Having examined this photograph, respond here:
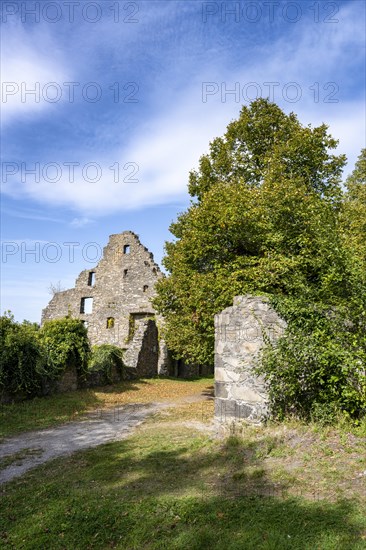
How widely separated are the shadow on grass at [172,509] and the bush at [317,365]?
3.79 ft

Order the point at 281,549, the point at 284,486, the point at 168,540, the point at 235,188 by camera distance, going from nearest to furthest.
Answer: the point at 281,549, the point at 168,540, the point at 284,486, the point at 235,188

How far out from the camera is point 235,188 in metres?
12.6

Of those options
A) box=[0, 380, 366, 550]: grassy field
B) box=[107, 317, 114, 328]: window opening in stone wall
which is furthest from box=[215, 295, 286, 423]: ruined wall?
box=[107, 317, 114, 328]: window opening in stone wall

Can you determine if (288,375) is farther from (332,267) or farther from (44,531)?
(44,531)

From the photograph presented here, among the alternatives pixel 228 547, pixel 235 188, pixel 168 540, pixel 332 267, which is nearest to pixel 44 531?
pixel 168 540

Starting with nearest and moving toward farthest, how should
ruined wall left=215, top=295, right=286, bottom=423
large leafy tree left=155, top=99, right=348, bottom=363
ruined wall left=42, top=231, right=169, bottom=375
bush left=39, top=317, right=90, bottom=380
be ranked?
ruined wall left=215, top=295, right=286, bottom=423
large leafy tree left=155, top=99, right=348, bottom=363
bush left=39, top=317, right=90, bottom=380
ruined wall left=42, top=231, right=169, bottom=375

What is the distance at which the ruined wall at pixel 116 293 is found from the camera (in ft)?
84.7

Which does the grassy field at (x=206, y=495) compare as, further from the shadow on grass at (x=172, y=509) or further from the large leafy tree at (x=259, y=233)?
the large leafy tree at (x=259, y=233)

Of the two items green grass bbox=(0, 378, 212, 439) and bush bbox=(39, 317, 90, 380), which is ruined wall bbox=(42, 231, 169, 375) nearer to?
green grass bbox=(0, 378, 212, 439)

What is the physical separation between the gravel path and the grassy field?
1.55 feet

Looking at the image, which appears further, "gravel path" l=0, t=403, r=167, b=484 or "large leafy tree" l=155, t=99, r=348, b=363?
"large leafy tree" l=155, t=99, r=348, b=363

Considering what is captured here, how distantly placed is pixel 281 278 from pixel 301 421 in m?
4.97

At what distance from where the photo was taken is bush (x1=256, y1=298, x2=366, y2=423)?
6.07 m

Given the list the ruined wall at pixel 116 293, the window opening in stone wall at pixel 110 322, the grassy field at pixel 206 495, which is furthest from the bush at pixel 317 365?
the window opening in stone wall at pixel 110 322
